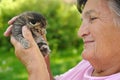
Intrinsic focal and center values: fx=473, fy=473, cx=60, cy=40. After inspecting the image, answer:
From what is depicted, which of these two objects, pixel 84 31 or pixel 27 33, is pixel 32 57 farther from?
pixel 84 31

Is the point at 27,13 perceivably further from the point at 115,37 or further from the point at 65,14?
the point at 65,14

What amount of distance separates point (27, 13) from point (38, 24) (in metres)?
0.07

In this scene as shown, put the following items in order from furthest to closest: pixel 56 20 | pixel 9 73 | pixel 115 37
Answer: pixel 56 20, pixel 9 73, pixel 115 37

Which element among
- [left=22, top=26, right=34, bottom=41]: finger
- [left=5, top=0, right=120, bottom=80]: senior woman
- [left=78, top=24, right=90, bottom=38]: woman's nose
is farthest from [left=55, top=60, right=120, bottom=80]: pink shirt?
[left=22, top=26, right=34, bottom=41]: finger

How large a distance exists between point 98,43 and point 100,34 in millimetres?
38

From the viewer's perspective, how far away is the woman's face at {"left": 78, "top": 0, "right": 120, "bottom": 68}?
195cm

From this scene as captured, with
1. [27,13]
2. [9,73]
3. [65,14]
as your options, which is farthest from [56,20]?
[27,13]

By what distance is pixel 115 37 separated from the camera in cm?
195

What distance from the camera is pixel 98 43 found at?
195 cm

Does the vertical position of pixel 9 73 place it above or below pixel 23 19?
below

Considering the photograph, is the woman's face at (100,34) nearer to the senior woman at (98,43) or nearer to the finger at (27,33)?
the senior woman at (98,43)

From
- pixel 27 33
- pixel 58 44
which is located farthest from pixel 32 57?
pixel 58 44

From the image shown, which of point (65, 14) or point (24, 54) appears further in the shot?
point (65, 14)

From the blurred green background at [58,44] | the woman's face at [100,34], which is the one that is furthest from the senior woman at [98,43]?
the blurred green background at [58,44]
